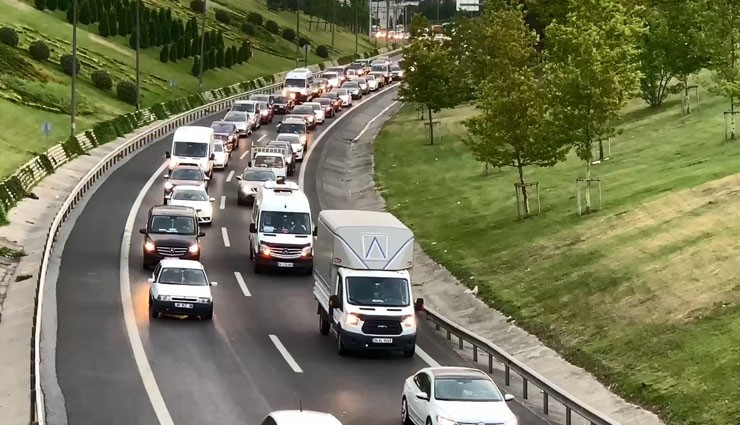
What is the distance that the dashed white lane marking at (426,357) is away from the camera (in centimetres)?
2925

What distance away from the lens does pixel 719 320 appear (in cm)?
2758

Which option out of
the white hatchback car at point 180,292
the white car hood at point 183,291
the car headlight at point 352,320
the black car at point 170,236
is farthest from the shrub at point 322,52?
the car headlight at point 352,320

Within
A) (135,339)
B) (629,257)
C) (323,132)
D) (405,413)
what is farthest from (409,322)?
(323,132)

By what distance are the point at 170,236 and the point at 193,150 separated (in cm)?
2015

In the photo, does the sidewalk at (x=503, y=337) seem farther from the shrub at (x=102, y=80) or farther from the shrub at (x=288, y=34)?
the shrub at (x=288, y=34)

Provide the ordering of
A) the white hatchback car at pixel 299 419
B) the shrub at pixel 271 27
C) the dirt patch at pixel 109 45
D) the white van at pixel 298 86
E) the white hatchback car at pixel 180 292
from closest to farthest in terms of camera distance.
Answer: the white hatchback car at pixel 299 419 → the white hatchback car at pixel 180 292 → the white van at pixel 298 86 → the dirt patch at pixel 109 45 → the shrub at pixel 271 27

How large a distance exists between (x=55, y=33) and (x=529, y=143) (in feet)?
225

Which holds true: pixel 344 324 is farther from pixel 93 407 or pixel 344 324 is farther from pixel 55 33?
pixel 55 33

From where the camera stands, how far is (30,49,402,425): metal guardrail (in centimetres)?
2305

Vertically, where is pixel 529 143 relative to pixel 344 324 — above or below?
above

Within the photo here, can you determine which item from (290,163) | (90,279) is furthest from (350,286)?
(290,163)

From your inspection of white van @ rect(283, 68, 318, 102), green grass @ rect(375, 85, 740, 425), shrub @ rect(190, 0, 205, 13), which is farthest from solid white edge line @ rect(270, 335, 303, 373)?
shrub @ rect(190, 0, 205, 13)

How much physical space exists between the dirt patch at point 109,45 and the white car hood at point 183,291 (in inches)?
3242

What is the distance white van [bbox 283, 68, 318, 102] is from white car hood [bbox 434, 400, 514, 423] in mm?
83080
